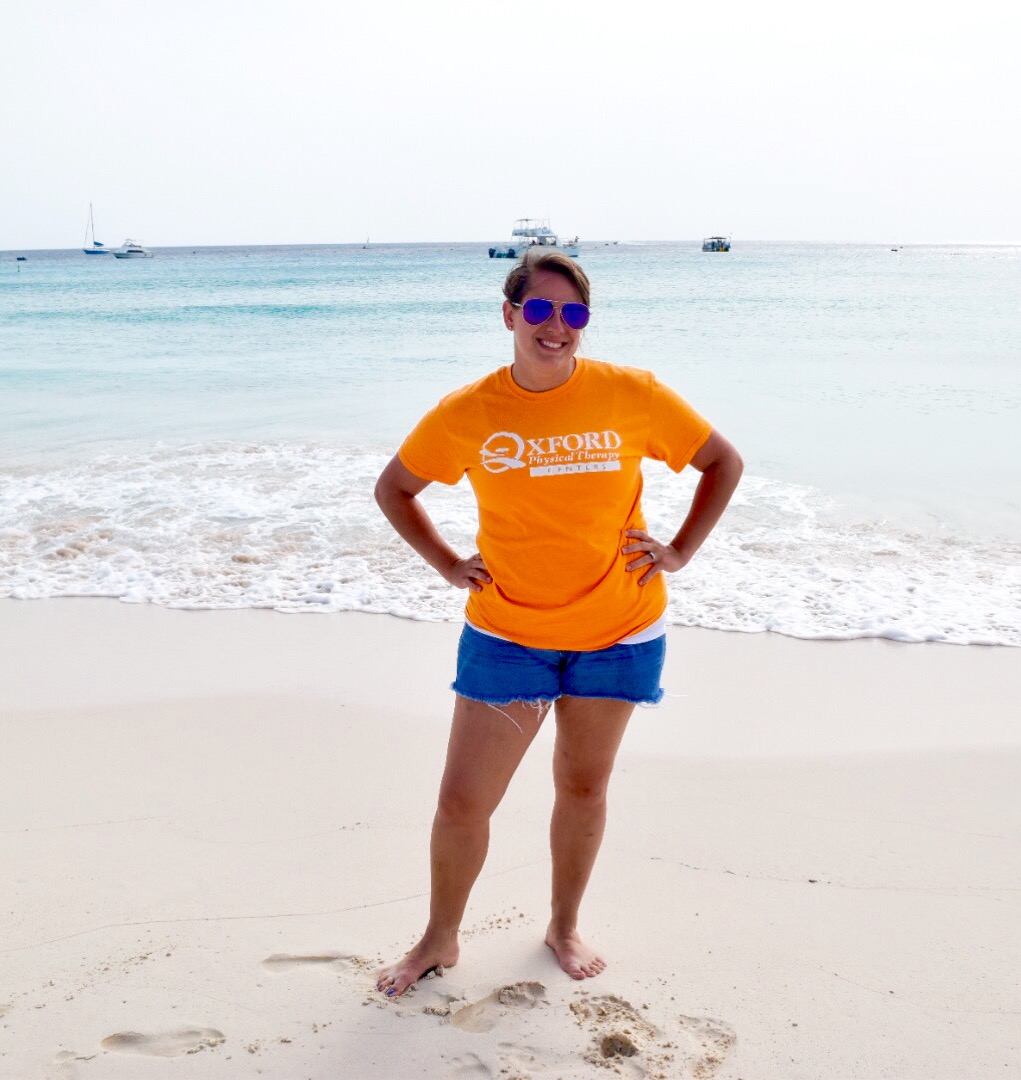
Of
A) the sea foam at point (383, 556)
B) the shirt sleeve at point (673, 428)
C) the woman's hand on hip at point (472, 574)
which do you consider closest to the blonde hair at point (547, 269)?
the shirt sleeve at point (673, 428)

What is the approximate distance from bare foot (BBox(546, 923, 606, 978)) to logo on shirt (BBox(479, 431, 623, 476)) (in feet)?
4.62

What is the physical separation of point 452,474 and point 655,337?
22.9 m

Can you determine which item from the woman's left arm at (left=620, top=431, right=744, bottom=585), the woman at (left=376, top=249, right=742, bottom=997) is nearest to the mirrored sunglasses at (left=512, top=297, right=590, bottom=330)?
the woman at (left=376, top=249, right=742, bottom=997)

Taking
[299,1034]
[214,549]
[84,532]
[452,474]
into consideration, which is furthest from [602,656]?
[84,532]

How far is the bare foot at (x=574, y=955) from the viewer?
2807 mm

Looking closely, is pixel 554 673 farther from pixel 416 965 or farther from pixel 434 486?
pixel 434 486

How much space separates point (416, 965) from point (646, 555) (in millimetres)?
1312

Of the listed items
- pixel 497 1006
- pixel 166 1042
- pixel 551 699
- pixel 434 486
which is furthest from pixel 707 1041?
pixel 434 486

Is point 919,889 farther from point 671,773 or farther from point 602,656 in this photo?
point 602,656

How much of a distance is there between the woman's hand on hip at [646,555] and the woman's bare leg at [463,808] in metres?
0.45

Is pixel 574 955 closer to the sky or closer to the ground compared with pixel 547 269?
closer to the ground

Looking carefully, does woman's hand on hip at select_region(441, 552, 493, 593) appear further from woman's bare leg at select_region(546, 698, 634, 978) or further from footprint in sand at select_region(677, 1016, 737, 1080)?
footprint in sand at select_region(677, 1016, 737, 1080)

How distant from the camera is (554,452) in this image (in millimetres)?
2424

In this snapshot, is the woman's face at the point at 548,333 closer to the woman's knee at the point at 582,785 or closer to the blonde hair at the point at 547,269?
the blonde hair at the point at 547,269
